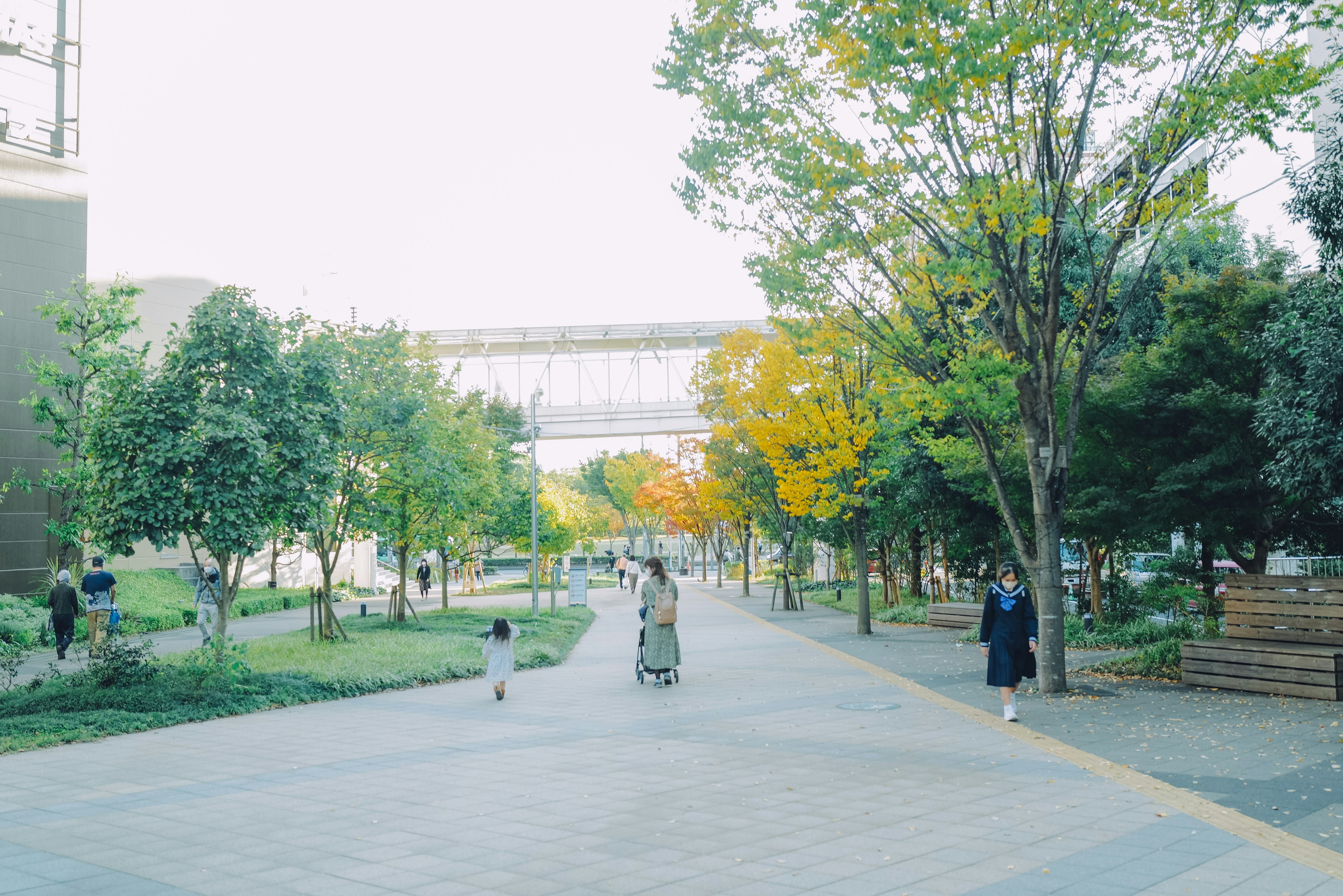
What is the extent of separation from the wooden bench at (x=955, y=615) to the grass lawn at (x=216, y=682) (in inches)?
315

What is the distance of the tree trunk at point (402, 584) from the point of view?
23219 millimetres

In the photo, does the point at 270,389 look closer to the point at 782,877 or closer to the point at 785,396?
the point at 782,877

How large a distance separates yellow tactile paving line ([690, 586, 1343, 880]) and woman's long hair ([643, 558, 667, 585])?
3521 millimetres

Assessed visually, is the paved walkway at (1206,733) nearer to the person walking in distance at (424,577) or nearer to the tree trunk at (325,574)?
the tree trunk at (325,574)

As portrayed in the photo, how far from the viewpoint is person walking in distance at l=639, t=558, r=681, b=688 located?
13.3 m

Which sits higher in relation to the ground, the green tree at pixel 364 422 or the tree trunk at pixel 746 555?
the green tree at pixel 364 422

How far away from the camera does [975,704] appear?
11062mm

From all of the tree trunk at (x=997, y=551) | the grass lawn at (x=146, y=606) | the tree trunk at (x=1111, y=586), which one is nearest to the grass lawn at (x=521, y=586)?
the grass lawn at (x=146, y=606)

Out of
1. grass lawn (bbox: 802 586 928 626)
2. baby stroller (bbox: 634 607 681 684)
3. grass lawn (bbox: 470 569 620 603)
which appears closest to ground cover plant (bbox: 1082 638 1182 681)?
baby stroller (bbox: 634 607 681 684)

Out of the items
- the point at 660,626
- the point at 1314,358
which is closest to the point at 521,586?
the point at 660,626

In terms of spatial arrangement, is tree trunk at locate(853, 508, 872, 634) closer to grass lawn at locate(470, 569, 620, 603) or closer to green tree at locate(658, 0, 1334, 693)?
green tree at locate(658, 0, 1334, 693)

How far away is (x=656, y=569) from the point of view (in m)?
13.4

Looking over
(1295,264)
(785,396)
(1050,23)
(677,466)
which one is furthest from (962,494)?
(677,466)

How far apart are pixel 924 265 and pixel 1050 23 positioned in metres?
3.06
